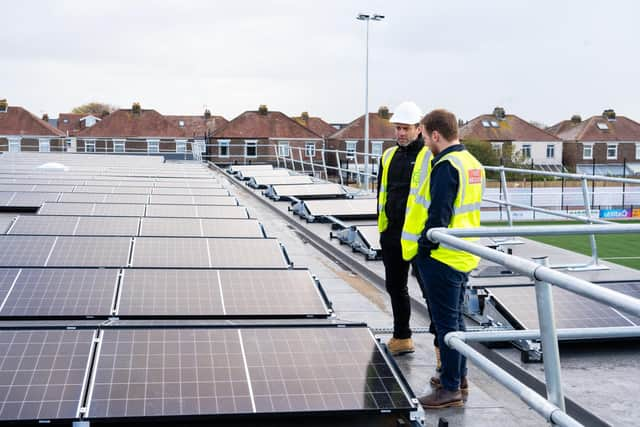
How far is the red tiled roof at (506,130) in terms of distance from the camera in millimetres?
79312

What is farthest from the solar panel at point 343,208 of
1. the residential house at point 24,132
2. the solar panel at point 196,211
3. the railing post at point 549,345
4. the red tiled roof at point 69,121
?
the red tiled roof at point 69,121

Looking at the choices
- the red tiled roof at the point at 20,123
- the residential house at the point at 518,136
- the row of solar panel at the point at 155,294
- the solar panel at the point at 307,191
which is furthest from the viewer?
the residential house at the point at 518,136

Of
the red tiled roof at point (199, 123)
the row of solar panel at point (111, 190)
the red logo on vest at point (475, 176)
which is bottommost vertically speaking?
the row of solar panel at point (111, 190)

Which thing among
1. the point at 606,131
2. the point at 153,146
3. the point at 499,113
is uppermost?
the point at 499,113

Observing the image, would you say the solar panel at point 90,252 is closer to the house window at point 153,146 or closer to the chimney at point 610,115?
the house window at point 153,146

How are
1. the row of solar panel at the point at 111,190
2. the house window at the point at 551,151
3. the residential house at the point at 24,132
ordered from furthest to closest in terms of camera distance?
1. the house window at the point at 551,151
2. the residential house at the point at 24,132
3. the row of solar panel at the point at 111,190

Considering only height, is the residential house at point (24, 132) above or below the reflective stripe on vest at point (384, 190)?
above

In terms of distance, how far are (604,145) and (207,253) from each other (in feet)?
264

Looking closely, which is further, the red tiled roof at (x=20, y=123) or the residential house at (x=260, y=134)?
the red tiled roof at (x=20, y=123)

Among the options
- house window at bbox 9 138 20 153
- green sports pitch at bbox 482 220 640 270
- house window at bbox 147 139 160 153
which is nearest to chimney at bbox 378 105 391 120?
house window at bbox 147 139 160 153

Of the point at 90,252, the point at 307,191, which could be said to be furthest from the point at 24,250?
the point at 307,191

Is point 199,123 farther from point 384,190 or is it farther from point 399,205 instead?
point 399,205

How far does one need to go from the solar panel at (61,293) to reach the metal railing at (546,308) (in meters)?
2.91

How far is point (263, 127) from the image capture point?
7569 centimetres
